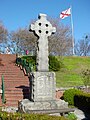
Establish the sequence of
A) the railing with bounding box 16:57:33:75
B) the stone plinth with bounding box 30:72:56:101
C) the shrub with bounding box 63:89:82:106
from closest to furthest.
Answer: the stone plinth with bounding box 30:72:56:101 → the shrub with bounding box 63:89:82:106 → the railing with bounding box 16:57:33:75

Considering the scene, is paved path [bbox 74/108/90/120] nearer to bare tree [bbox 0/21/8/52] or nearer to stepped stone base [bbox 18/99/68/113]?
stepped stone base [bbox 18/99/68/113]

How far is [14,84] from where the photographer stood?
58.8 ft

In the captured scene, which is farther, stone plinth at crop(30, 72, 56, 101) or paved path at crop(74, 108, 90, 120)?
paved path at crop(74, 108, 90, 120)

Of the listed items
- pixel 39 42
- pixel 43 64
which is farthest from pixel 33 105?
pixel 39 42

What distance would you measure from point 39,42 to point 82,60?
2432 centimetres

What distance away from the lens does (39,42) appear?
11.7 meters

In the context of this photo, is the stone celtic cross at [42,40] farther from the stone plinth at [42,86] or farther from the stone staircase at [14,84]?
the stone staircase at [14,84]

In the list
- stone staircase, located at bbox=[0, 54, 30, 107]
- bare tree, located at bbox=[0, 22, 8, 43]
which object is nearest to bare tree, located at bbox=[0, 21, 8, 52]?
bare tree, located at bbox=[0, 22, 8, 43]

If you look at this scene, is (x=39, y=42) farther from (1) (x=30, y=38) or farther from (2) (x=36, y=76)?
(1) (x=30, y=38)

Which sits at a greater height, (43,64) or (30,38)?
(30,38)

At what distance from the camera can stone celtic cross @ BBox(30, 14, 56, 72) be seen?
11.6 m

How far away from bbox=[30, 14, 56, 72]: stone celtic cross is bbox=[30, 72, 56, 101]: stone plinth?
0.32 meters

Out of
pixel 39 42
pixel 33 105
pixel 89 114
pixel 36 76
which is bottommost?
pixel 89 114

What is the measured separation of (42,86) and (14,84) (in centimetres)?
673
